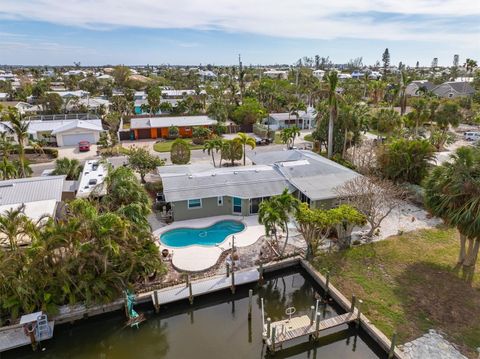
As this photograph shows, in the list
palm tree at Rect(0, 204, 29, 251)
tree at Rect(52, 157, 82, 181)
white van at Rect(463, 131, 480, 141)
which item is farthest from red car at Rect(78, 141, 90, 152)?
white van at Rect(463, 131, 480, 141)

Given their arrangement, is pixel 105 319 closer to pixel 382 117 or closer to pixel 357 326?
pixel 357 326

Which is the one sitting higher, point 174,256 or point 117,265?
point 117,265

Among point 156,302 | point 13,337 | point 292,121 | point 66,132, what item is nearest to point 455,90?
point 292,121

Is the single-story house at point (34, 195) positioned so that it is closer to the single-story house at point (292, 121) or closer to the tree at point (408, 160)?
the tree at point (408, 160)

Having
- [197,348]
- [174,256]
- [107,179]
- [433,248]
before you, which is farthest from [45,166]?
[433,248]

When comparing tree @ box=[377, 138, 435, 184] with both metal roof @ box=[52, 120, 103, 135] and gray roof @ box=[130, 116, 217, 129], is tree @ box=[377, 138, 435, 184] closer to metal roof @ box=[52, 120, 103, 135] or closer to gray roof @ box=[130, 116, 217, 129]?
gray roof @ box=[130, 116, 217, 129]

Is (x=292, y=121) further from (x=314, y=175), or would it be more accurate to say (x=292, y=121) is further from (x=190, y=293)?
(x=190, y=293)
